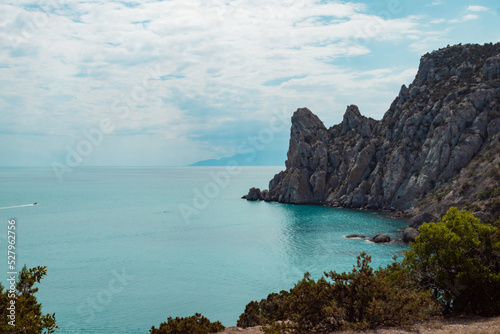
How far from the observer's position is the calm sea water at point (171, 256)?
41.8m

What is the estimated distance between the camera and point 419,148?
111062mm

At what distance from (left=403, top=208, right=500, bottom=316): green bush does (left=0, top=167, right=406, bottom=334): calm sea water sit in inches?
882

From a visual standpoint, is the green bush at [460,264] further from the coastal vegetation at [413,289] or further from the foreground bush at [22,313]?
the foreground bush at [22,313]

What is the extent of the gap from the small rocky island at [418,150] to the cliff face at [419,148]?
263mm

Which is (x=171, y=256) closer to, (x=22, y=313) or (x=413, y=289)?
(x=413, y=289)

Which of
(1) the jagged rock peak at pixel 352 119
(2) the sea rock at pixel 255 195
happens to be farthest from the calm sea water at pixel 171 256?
(1) the jagged rock peak at pixel 352 119

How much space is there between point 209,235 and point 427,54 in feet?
355

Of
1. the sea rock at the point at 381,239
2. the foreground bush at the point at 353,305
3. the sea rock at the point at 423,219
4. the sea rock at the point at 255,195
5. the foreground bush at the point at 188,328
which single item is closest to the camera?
the foreground bush at the point at 353,305

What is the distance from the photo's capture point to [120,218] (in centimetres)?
10350

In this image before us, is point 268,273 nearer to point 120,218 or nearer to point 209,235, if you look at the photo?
point 209,235

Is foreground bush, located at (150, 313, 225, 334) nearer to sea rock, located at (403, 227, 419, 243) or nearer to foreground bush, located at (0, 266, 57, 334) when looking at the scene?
foreground bush, located at (0, 266, 57, 334)

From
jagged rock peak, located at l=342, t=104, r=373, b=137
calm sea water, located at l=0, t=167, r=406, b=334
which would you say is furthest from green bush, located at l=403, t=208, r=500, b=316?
jagged rock peak, located at l=342, t=104, r=373, b=137

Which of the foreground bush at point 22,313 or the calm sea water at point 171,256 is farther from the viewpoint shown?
the calm sea water at point 171,256

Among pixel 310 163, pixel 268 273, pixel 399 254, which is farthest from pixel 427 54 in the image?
pixel 268 273
